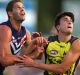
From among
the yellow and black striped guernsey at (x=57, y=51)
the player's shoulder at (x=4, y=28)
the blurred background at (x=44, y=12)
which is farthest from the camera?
the blurred background at (x=44, y=12)

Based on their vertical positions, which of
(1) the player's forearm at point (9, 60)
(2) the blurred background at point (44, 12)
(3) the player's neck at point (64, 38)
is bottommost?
(2) the blurred background at point (44, 12)

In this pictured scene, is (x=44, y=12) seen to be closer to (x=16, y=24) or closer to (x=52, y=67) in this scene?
(x=16, y=24)

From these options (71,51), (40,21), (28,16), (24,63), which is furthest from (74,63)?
(40,21)

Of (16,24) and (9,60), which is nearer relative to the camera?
(9,60)

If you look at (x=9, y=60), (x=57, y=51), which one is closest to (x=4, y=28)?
(x=9, y=60)

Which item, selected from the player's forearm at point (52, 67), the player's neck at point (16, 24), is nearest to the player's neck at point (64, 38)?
the player's forearm at point (52, 67)

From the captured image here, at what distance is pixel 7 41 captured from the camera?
279 inches

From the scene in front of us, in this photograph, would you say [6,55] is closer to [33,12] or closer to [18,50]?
[18,50]

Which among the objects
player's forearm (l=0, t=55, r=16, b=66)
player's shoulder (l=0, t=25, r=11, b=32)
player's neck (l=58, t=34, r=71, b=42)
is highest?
player's shoulder (l=0, t=25, r=11, b=32)

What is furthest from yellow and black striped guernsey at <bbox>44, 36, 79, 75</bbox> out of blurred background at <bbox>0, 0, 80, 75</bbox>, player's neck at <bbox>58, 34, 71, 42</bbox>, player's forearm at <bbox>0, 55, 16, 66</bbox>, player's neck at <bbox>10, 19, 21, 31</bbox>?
blurred background at <bbox>0, 0, 80, 75</bbox>

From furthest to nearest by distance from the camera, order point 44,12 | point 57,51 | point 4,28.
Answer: point 44,12 < point 4,28 < point 57,51

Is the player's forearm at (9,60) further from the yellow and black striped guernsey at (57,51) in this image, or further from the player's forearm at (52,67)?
the yellow and black striped guernsey at (57,51)

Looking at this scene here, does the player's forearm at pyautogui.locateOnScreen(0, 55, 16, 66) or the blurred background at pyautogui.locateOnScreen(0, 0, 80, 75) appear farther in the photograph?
the blurred background at pyautogui.locateOnScreen(0, 0, 80, 75)

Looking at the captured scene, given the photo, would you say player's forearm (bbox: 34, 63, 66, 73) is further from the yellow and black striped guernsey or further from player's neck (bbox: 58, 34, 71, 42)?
player's neck (bbox: 58, 34, 71, 42)
